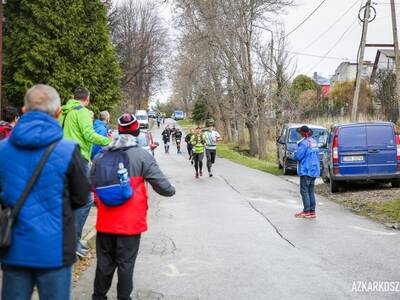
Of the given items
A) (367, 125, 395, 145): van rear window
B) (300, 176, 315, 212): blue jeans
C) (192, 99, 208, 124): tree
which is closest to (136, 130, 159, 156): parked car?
(300, 176, 315, 212): blue jeans

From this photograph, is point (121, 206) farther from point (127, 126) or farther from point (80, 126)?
point (80, 126)

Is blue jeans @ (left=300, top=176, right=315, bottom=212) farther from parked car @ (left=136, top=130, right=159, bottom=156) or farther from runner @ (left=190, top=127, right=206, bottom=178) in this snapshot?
runner @ (left=190, top=127, right=206, bottom=178)

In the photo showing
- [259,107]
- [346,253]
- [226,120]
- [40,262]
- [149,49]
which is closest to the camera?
[40,262]

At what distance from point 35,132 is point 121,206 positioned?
1.68 m

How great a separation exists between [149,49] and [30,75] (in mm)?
44976

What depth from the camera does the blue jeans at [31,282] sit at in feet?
12.6

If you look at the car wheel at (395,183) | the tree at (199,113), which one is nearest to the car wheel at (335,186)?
the car wheel at (395,183)

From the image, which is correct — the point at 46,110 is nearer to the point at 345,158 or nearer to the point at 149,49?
the point at 345,158

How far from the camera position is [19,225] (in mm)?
3797

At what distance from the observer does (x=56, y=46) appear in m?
28.0

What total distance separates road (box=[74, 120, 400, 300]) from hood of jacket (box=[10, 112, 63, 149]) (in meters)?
2.89

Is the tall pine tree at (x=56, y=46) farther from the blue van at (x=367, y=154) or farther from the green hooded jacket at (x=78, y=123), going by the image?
the green hooded jacket at (x=78, y=123)

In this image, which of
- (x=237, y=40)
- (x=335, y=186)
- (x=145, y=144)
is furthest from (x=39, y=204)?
(x=237, y=40)

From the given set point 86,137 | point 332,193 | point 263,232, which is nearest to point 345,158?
point 332,193
